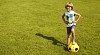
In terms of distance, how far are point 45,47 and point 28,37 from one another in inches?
65.4

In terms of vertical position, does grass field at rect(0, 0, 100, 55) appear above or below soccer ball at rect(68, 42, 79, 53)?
below

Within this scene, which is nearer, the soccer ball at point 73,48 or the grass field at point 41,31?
the soccer ball at point 73,48

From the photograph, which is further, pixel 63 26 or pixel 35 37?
pixel 63 26

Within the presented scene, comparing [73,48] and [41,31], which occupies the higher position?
[73,48]

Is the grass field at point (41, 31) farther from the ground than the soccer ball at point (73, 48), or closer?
closer

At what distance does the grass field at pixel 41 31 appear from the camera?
30.0 feet

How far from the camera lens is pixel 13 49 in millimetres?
9234

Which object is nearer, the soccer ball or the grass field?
the soccer ball

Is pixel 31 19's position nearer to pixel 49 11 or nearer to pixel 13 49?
pixel 49 11

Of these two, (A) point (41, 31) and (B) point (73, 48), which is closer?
(B) point (73, 48)

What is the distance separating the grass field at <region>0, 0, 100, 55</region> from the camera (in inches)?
360

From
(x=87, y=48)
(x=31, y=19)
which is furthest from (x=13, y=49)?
(x=31, y=19)

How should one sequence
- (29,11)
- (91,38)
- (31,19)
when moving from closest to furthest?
(91,38) → (31,19) → (29,11)

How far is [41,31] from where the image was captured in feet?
38.5
